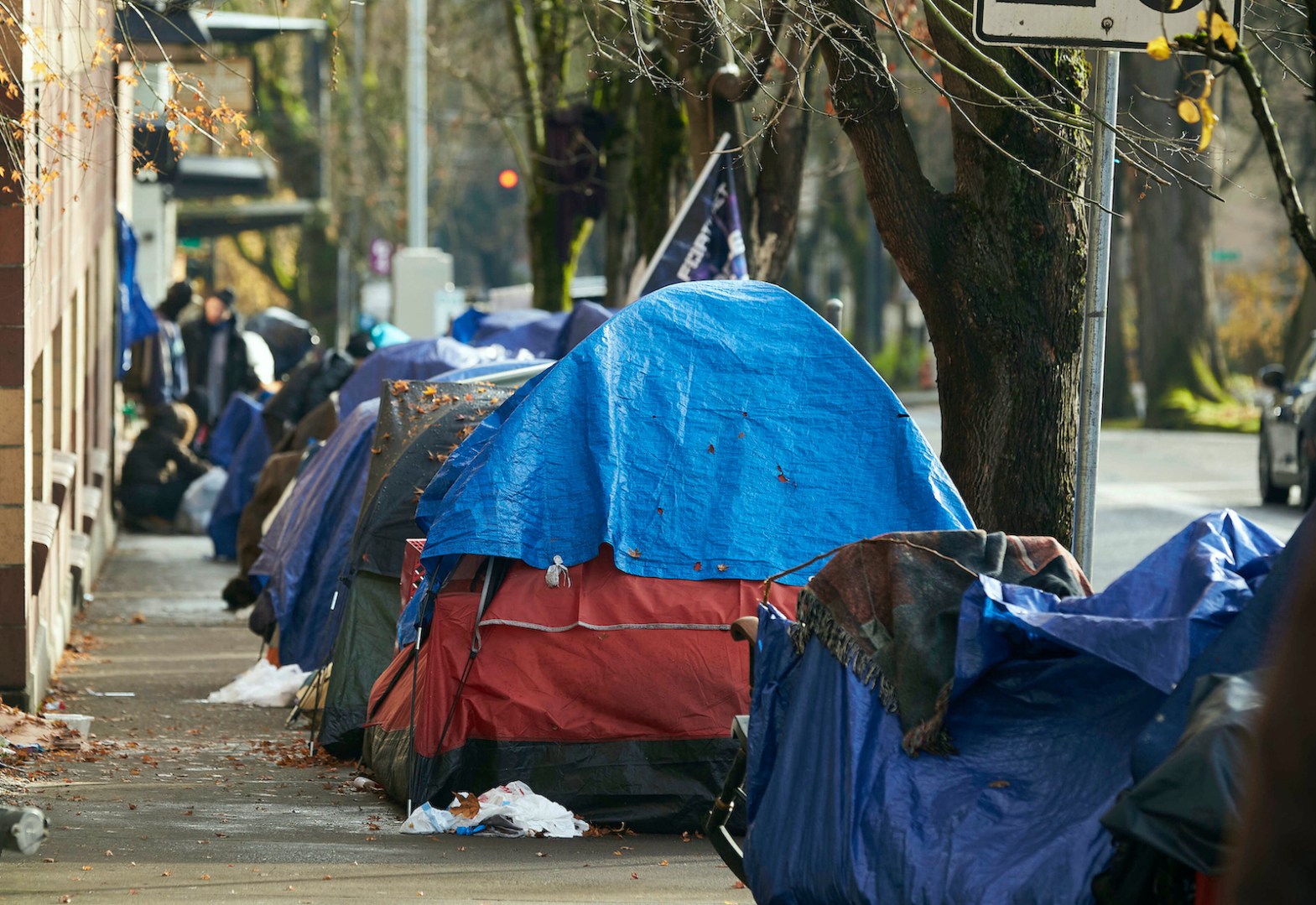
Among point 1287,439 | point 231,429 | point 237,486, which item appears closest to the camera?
point 237,486

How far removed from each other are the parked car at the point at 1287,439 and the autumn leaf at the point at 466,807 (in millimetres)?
12117

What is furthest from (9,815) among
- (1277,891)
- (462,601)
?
(462,601)

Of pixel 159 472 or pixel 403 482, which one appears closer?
pixel 403 482

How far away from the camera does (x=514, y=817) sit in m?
6.51

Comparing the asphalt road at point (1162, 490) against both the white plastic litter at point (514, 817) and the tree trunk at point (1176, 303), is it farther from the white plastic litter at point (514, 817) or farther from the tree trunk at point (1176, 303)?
the white plastic litter at point (514, 817)

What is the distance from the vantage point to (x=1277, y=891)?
1553 mm

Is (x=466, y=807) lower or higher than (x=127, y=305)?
lower

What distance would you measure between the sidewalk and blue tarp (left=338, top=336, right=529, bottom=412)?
3279 mm

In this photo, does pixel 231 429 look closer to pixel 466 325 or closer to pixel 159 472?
pixel 159 472

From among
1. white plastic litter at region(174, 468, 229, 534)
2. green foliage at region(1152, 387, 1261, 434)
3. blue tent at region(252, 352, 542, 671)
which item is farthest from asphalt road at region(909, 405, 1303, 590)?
white plastic litter at region(174, 468, 229, 534)

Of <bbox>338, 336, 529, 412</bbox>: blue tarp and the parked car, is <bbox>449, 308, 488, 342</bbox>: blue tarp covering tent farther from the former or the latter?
the parked car

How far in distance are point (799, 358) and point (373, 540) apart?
2.37 metres

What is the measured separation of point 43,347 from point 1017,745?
7076mm

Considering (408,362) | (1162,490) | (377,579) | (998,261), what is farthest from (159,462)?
(998,261)
